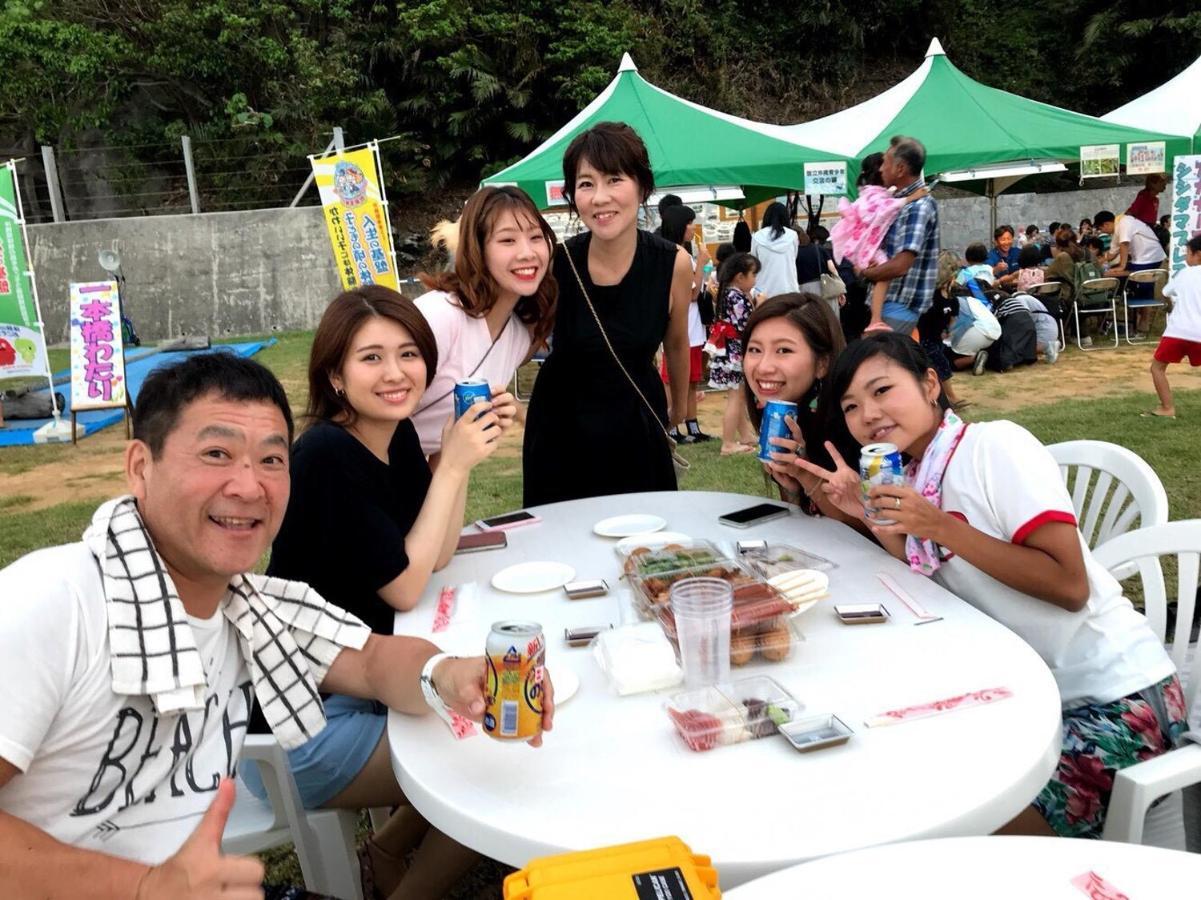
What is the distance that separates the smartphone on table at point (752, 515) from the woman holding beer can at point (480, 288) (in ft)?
2.48

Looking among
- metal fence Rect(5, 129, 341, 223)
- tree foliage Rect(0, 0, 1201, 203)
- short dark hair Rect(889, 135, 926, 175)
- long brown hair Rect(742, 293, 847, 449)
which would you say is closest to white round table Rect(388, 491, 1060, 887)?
long brown hair Rect(742, 293, 847, 449)

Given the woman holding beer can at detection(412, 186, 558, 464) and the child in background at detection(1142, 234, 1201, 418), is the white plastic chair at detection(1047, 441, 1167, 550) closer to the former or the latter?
the woman holding beer can at detection(412, 186, 558, 464)

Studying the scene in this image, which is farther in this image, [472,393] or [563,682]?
[472,393]

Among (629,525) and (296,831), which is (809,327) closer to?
(629,525)

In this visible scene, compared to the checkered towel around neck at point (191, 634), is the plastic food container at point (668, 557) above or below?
below

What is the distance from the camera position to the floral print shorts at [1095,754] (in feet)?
4.89

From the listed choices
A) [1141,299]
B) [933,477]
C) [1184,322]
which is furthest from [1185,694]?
[1141,299]

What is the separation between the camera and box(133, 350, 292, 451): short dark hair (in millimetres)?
1271

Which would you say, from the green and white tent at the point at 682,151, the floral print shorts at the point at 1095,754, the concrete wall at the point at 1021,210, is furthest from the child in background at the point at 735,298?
the concrete wall at the point at 1021,210

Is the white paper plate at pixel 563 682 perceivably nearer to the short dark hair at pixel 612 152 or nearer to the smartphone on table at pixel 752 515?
the smartphone on table at pixel 752 515

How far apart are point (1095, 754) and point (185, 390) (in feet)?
5.23

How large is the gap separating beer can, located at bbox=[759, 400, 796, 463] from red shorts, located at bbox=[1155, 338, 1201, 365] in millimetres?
5063

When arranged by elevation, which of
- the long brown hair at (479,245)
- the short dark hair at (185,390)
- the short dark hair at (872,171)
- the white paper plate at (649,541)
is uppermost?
the short dark hair at (872,171)

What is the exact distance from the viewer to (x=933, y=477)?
183 cm
